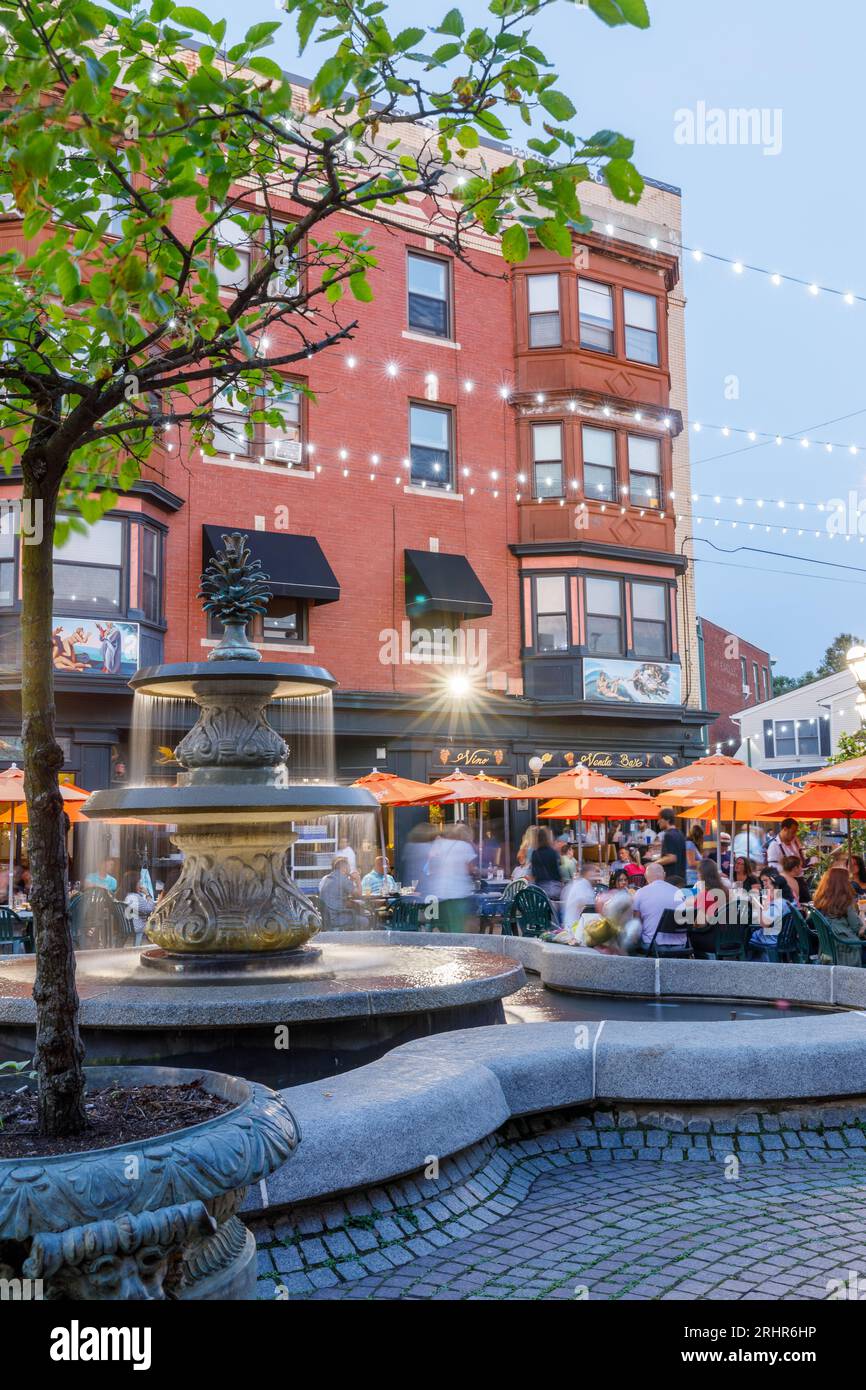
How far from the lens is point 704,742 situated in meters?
28.2

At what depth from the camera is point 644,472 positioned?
2831cm

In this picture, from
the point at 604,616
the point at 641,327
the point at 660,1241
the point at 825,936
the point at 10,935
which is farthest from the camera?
the point at 641,327

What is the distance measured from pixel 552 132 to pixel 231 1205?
3359mm

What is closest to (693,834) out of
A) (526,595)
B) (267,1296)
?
(526,595)

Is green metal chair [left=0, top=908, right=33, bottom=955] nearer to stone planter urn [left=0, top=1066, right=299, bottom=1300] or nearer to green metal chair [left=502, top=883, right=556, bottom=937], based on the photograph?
green metal chair [left=502, top=883, right=556, bottom=937]

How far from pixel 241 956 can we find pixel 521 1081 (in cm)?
284

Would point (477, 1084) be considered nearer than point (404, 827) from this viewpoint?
Yes

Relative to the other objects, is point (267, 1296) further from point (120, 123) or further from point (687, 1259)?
point (120, 123)

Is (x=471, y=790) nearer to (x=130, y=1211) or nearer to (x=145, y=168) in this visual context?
(x=145, y=168)

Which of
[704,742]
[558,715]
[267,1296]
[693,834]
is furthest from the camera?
[704,742]

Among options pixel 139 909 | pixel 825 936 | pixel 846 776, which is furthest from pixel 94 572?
pixel 825 936

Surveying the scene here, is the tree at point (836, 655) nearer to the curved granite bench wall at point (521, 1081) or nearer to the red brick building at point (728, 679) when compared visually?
the red brick building at point (728, 679)

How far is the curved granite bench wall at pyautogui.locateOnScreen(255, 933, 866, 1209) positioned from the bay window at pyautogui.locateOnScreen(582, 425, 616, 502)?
21453mm
